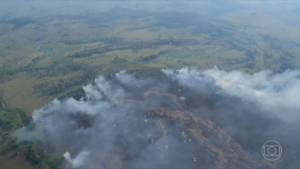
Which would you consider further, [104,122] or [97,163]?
[104,122]

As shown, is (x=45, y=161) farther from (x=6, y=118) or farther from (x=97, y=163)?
(x=6, y=118)

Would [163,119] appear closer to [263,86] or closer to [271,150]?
[271,150]

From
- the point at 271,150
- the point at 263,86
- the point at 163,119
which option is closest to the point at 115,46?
the point at 163,119

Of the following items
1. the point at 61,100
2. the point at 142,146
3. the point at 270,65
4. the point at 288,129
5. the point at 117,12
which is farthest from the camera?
the point at 117,12

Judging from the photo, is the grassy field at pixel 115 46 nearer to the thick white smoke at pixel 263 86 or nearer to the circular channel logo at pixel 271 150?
the thick white smoke at pixel 263 86

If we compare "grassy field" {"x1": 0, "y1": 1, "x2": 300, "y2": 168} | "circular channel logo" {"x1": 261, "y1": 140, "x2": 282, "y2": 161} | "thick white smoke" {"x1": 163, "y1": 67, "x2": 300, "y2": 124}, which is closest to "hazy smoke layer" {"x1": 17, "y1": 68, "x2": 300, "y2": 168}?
"thick white smoke" {"x1": 163, "y1": 67, "x2": 300, "y2": 124}

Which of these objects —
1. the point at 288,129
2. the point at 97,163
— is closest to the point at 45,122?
the point at 97,163

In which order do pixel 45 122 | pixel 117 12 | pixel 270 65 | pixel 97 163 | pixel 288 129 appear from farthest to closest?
pixel 117 12 < pixel 270 65 < pixel 45 122 < pixel 288 129 < pixel 97 163
